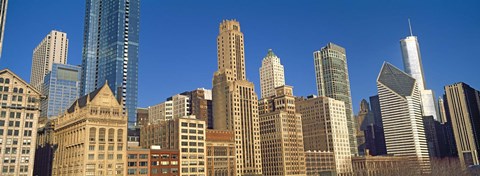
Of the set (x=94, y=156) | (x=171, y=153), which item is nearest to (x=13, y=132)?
(x=94, y=156)

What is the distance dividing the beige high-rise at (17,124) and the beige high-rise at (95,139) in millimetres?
18668

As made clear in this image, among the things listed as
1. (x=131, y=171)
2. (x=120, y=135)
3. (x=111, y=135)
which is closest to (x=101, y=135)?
(x=111, y=135)

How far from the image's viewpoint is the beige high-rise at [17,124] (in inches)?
5901

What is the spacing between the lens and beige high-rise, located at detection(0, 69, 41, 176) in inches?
5901

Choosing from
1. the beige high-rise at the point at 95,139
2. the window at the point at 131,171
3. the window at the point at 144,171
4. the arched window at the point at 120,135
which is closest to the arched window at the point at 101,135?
the beige high-rise at the point at 95,139

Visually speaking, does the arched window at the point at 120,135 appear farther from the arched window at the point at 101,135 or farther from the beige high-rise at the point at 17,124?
the beige high-rise at the point at 17,124

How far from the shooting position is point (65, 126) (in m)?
189

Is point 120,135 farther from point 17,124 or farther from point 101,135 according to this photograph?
point 17,124

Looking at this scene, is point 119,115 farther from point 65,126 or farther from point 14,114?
point 14,114

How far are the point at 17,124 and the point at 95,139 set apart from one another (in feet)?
94.4

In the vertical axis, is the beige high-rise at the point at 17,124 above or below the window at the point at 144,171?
above

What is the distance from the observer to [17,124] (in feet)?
506

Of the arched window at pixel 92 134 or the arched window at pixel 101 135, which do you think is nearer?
the arched window at pixel 92 134

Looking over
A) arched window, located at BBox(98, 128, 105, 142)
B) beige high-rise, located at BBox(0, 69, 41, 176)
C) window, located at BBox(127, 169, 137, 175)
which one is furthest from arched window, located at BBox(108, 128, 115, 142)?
beige high-rise, located at BBox(0, 69, 41, 176)
